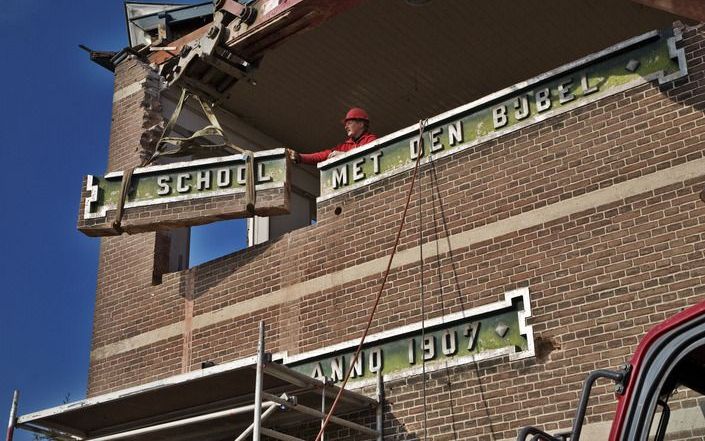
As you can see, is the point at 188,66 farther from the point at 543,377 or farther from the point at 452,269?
the point at 543,377

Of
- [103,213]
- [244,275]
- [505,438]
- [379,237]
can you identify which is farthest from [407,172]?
[103,213]

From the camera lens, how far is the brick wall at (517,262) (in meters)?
10.3

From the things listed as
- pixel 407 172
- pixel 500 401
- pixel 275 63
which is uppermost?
pixel 275 63

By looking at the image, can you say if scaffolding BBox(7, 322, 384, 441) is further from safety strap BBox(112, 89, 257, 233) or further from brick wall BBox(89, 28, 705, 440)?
safety strap BBox(112, 89, 257, 233)

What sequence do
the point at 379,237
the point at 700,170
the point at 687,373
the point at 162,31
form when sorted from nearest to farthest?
the point at 687,373, the point at 700,170, the point at 379,237, the point at 162,31

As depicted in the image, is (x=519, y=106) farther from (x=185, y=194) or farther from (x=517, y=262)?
(x=185, y=194)

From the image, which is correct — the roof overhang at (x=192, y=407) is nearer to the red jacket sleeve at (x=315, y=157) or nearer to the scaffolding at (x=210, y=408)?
the scaffolding at (x=210, y=408)

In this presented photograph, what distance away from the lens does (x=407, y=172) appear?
1280cm

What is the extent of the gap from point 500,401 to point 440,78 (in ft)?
28.8

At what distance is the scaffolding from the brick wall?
104cm

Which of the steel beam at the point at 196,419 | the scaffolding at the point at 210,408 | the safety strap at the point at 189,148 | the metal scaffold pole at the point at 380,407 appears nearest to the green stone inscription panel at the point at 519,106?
the safety strap at the point at 189,148

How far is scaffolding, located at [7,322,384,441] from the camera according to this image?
10.2m

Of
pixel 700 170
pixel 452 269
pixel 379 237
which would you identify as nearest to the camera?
pixel 700 170

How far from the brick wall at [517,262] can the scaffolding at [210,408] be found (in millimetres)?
1040
